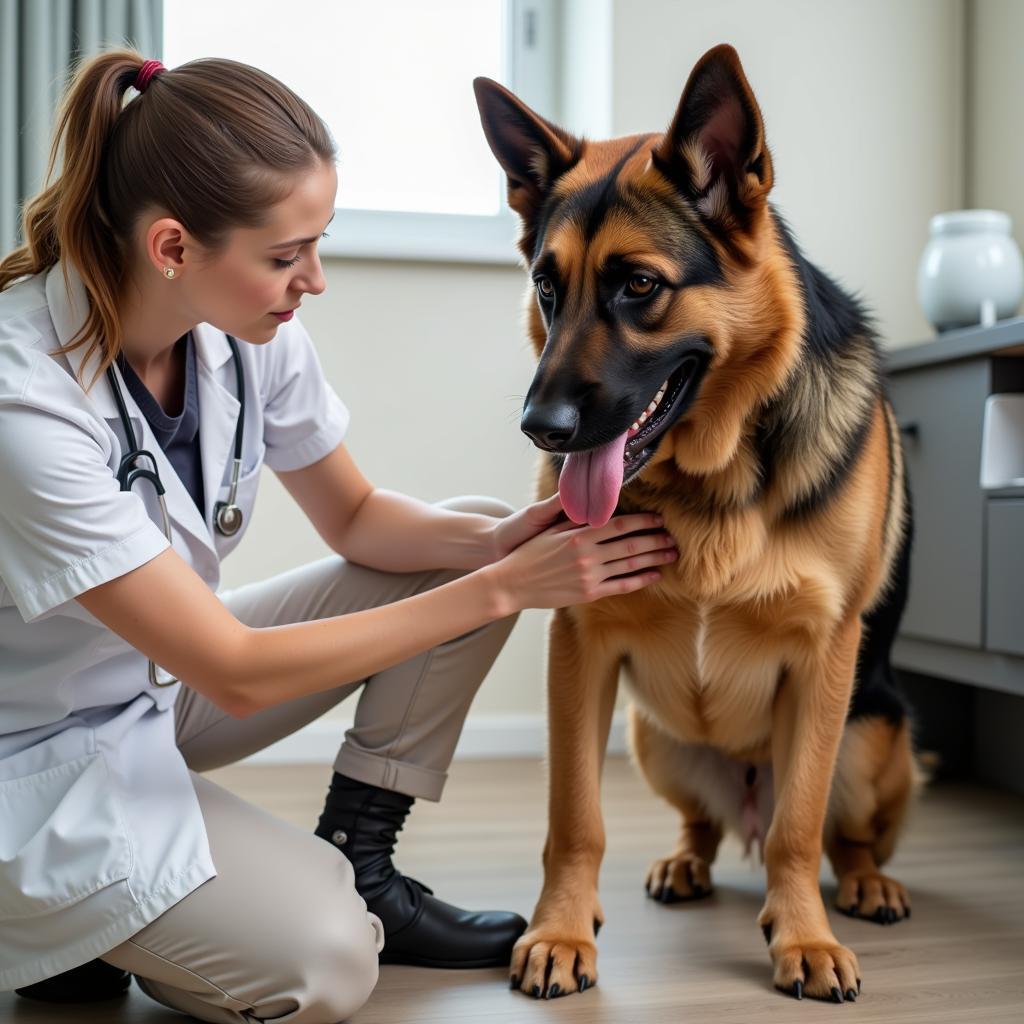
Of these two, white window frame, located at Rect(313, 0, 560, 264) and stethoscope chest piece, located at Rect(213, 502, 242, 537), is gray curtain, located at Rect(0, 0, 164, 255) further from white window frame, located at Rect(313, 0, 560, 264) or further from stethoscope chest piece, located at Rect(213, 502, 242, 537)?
stethoscope chest piece, located at Rect(213, 502, 242, 537)

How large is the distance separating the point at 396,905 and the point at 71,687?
529mm

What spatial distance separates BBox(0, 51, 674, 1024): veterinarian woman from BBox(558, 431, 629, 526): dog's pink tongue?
41 mm

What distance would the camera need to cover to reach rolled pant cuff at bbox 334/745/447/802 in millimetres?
1562

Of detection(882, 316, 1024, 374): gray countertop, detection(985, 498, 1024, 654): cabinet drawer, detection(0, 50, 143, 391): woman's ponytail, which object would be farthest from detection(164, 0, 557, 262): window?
detection(0, 50, 143, 391): woman's ponytail

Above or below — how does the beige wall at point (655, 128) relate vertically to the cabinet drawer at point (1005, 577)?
above

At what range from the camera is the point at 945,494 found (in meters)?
2.40

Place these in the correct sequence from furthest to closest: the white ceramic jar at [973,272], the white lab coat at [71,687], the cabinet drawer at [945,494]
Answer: the white ceramic jar at [973,272]
the cabinet drawer at [945,494]
the white lab coat at [71,687]

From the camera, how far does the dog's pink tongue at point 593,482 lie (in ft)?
4.30

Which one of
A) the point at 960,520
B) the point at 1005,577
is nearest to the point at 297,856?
the point at 1005,577

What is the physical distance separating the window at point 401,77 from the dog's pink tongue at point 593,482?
1.78 meters

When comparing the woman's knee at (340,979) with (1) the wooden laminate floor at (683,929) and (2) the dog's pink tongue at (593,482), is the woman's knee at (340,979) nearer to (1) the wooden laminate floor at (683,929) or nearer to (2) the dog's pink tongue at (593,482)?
(1) the wooden laminate floor at (683,929)

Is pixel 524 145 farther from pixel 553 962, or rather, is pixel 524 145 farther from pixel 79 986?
pixel 79 986

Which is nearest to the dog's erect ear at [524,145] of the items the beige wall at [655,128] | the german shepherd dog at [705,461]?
the german shepherd dog at [705,461]

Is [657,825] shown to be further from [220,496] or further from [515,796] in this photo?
[220,496]
